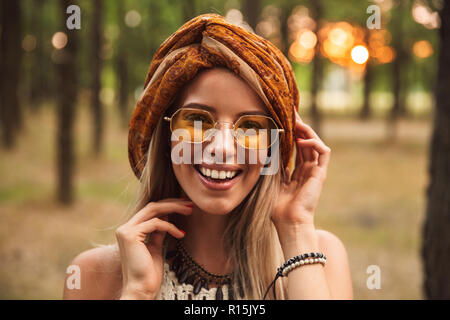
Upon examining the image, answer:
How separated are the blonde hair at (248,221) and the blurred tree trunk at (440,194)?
2.11 meters

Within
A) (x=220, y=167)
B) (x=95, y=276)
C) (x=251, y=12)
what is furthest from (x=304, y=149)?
(x=251, y=12)

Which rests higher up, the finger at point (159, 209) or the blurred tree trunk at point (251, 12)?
the blurred tree trunk at point (251, 12)

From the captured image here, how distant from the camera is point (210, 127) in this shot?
5.95ft

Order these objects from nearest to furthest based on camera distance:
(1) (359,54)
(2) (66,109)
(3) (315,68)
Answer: (1) (359,54) → (2) (66,109) → (3) (315,68)

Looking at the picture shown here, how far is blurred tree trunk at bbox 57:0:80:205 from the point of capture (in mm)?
9242

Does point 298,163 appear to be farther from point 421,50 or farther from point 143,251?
point 421,50

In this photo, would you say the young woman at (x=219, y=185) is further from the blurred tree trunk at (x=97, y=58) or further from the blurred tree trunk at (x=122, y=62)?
the blurred tree trunk at (x=122, y=62)

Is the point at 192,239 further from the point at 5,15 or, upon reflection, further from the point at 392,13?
the point at 392,13

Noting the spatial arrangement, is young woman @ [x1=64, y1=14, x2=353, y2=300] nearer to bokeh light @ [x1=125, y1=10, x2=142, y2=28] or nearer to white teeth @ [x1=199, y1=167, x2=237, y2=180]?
white teeth @ [x1=199, y1=167, x2=237, y2=180]

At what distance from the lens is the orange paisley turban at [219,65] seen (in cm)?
181

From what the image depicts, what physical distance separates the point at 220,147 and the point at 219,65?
38cm

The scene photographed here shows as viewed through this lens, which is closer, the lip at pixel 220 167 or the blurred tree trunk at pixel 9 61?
the lip at pixel 220 167

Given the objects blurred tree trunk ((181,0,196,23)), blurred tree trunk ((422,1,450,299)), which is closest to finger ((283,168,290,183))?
blurred tree trunk ((422,1,450,299))

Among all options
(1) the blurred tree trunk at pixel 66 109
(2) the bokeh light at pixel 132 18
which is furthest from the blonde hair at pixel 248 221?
(2) the bokeh light at pixel 132 18
